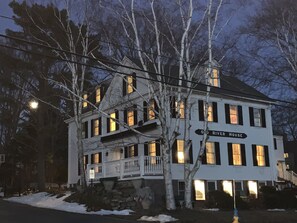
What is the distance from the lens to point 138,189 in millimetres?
25578

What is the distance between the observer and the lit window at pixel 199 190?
30031mm

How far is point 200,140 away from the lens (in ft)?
102

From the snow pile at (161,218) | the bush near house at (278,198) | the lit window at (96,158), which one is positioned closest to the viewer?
the snow pile at (161,218)

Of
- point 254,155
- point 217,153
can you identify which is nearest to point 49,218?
point 217,153

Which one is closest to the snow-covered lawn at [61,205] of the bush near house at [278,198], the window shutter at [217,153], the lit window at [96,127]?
the lit window at [96,127]

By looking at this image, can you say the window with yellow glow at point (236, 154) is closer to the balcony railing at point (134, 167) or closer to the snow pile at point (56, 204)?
the balcony railing at point (134, 167)

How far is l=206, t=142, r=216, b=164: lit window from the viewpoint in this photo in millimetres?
31184

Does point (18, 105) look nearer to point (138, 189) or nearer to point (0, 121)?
point (0, 121)

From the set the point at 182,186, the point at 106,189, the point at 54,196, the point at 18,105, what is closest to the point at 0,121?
the point at 18,105

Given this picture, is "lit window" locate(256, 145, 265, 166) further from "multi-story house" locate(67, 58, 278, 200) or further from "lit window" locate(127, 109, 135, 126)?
"lit window" locate(127, 109, 135, 126)

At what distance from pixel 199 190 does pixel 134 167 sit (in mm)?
5585

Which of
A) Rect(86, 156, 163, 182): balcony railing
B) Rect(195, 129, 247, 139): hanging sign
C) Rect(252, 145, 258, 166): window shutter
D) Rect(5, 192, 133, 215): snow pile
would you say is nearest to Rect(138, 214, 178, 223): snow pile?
Rect(5, 192, 133, 215): snow pile

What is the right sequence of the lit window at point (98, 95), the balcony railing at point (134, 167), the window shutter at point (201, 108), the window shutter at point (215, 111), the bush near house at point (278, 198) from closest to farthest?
the balcony railing at point (134, 167)
the bush near house at point (278, 198)
the window shutter at point (201, 108)
the window shutter at point (215, 111)
the lit window at point (98, 95)

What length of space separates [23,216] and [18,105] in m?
21.4
